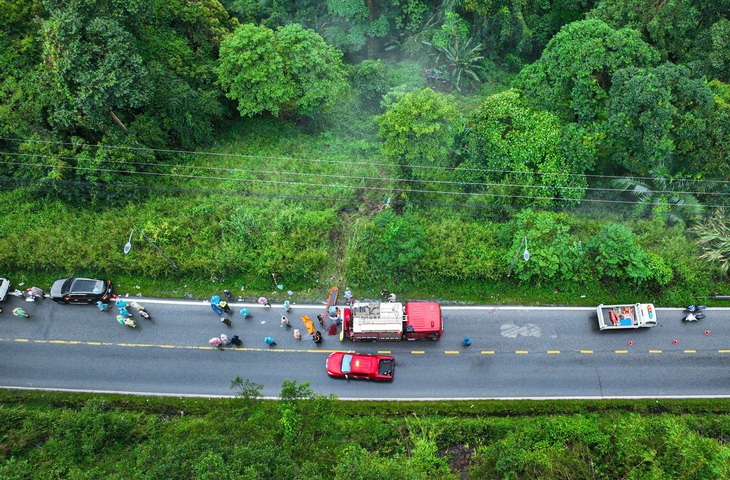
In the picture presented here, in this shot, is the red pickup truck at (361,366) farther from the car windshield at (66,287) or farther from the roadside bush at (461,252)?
the car windshield at (66,287)

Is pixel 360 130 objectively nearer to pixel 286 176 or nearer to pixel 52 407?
pixel 286 176

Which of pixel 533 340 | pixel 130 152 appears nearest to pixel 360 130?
pixel 130 152

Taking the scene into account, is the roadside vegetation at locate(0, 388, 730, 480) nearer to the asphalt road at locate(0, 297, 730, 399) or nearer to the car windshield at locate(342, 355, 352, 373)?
the asphalt road at locate(0, 297, 730, 399)

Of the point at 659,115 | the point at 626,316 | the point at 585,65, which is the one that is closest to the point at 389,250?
the point at 626,316

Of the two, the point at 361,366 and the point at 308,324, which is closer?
the point at 361,366

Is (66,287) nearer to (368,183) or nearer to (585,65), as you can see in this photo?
(368,183)

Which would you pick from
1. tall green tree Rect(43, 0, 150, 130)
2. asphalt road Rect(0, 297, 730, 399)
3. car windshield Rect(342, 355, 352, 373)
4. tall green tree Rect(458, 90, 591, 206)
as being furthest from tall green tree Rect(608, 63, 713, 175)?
tall green tree Rect(43, 0, 150, 130)

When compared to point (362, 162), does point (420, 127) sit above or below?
above
